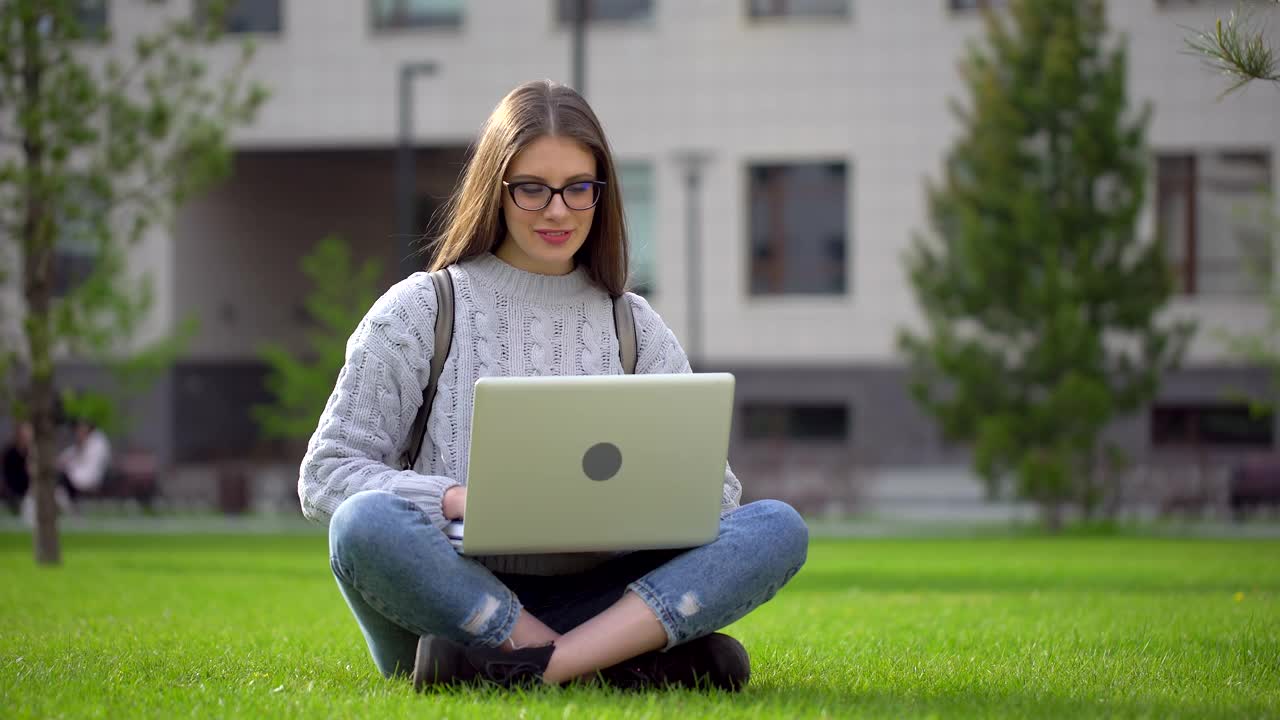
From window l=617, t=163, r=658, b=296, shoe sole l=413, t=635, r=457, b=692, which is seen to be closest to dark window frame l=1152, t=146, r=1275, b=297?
window l=617, t=163, r=658, b=296

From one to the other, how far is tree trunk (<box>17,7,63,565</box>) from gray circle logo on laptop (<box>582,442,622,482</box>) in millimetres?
11307

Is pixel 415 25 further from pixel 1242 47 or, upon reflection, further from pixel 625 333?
pixel 625 333

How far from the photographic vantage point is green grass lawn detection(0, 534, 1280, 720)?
4.32 m

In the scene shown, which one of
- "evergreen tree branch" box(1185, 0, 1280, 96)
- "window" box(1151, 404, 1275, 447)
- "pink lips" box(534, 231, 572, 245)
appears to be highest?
"evergreen tree branch" box(1185, 0, 1280, 96)

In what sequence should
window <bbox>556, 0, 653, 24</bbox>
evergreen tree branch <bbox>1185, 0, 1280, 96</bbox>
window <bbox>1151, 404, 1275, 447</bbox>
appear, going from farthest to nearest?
window <bbox>556, 0, 653, 24</bbox> → window <bbox>1151, 404, 1275, 447</bbox> → evergreen tree branch <bbox>1185, 0, 1280, 96</bbox>

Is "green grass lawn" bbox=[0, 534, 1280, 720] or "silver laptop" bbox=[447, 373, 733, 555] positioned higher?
"silver laptop" bbox=[447, 373, 733, 555]

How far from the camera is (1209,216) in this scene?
99.1 ft

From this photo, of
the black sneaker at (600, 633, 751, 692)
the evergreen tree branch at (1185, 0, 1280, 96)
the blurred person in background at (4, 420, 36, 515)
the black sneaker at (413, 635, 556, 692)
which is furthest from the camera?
Result: the blurred person in background at (4, 420, 36, 515)

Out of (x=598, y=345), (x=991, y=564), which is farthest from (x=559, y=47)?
(x=598, y=345)

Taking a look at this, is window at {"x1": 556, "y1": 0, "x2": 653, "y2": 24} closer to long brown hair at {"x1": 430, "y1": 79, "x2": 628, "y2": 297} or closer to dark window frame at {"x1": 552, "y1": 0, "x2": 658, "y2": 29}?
dark window frame at {"x1": 552, "y1": 0, "x2": 658, "y2": 29}

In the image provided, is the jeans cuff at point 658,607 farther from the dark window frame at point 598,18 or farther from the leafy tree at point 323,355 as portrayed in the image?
the dark window frame at point 598,18

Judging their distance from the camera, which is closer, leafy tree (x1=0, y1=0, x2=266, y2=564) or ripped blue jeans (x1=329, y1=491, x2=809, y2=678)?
ripped blue jeans (x1=329, y1=491, x2=809, y2=678)

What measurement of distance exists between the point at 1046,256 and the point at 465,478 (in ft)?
55.8

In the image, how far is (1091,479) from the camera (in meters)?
22.3
